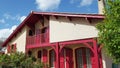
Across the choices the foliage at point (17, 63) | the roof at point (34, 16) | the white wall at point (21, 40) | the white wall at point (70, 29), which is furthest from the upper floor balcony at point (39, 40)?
the foliage at point (17, 63)

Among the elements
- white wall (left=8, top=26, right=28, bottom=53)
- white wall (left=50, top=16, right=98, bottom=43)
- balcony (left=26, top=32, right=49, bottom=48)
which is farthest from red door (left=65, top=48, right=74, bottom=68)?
white wall (left=8, top=26, right=28, bottom=53)

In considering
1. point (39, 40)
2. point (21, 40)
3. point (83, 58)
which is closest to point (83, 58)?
point (83, 58)

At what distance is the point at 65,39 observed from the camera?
61.6ft

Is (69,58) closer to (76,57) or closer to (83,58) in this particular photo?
(76,57)

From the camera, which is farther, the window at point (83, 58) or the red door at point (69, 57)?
the red door at point (69, 57)

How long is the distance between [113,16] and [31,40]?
14422mm

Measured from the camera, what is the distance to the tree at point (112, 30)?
1080cm

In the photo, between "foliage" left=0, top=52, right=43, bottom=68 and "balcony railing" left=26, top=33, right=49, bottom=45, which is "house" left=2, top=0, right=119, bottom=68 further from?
"foliage" left=0, top=52, right=43, bottom=68

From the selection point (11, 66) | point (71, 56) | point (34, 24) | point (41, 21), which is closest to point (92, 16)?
point (71, 56)

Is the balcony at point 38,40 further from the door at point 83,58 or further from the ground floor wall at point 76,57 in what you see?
the door at point 83,58

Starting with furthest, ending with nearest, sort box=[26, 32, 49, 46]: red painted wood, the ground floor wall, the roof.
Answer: box=[26, 32, 49, 46]: red painted wood → the ground floor wall → the roof

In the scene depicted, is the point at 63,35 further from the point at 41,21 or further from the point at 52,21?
the point at 41,21

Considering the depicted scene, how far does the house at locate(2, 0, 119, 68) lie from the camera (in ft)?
55.2

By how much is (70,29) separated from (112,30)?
7787 millimetres
